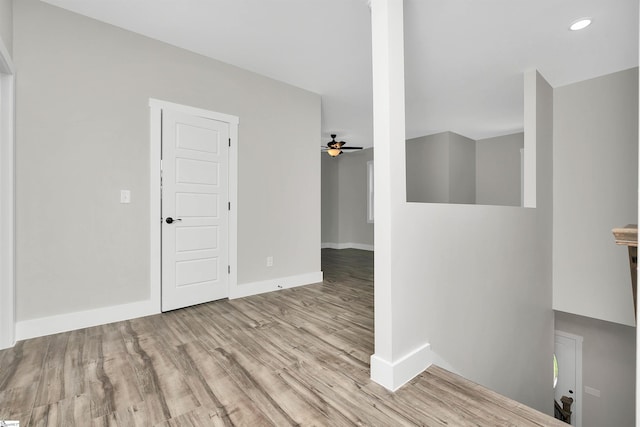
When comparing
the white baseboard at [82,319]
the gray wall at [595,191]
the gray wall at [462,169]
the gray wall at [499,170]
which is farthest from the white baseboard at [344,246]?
the white baseboard at [82,319]

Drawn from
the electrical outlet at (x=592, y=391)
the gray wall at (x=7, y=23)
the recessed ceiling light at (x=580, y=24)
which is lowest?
the electrical outlet at (x=592, y=391)

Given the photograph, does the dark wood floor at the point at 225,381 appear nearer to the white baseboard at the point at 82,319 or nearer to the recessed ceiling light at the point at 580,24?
the white baseboard at the point at 82,319

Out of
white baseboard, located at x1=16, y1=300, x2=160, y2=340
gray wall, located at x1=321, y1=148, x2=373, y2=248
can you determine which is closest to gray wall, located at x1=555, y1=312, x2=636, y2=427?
gray wall, located at x1=321, y1=148, x2=373, y2=248

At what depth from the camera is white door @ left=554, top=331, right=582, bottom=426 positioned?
4730 millimetres

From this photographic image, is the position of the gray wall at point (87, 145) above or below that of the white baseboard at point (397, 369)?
above

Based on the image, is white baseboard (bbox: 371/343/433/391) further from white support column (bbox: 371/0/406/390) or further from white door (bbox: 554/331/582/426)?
white door (bbox: 554/331/582/426)

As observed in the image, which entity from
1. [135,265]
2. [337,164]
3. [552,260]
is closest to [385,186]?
[135,265]

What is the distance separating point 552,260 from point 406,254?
3.48 meters

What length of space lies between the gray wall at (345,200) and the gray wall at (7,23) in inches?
267

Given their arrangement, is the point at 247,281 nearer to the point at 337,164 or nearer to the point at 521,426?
the point at 521,426

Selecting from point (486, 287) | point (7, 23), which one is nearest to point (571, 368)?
point (486, 287)

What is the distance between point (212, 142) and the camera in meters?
3.38

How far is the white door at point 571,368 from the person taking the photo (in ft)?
15.5

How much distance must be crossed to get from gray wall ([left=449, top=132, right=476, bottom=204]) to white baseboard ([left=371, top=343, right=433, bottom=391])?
201 inches
